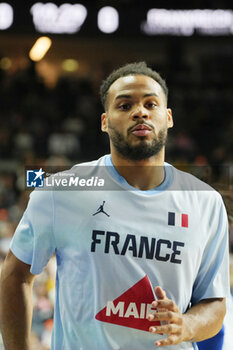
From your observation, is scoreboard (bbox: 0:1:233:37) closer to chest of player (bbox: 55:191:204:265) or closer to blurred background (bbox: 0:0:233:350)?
blurred background (bbox: 0:0:233:350)

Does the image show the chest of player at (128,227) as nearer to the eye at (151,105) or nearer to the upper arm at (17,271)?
the upper arm at (17,271)

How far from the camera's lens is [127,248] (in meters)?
1.49

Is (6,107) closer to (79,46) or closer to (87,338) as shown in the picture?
(79,46)

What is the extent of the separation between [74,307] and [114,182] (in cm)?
39

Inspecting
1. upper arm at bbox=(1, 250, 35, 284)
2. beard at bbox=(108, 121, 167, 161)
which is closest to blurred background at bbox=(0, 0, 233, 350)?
upper arm at bbox=(1, 250, 35, 284)

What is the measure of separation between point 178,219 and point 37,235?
42 cm

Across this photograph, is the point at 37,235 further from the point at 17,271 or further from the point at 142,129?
the point at 142,129

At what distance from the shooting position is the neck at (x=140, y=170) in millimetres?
1601

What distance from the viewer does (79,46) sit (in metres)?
12.5

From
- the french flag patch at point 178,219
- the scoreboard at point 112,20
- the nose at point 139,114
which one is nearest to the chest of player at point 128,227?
the french flag patch at point 178,219

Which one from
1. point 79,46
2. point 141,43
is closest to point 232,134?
point 141,43

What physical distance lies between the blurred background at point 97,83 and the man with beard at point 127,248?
14.5ft

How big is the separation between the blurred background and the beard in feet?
14.8

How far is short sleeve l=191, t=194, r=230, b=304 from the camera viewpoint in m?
1.57
